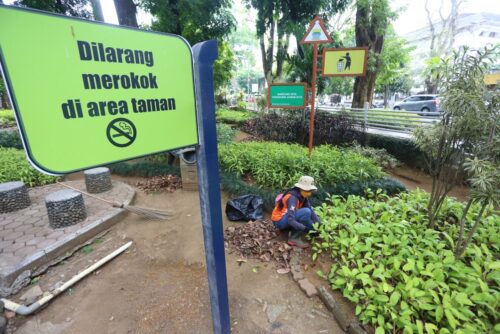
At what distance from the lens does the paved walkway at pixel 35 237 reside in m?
2.58

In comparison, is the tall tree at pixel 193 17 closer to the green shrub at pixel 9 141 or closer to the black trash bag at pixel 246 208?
the black trash bag at pixel 246 208

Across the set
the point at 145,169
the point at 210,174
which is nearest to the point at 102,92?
the point at 210,174

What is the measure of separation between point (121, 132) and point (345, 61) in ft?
16.2

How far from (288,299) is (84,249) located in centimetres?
266

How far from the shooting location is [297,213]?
296cm

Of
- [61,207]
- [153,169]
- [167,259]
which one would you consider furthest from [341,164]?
[61,207]

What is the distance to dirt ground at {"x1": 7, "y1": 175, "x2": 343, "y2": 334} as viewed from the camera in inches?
82.7

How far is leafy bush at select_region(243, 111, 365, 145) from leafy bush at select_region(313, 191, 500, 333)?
4.61m

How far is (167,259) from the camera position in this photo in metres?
2.98

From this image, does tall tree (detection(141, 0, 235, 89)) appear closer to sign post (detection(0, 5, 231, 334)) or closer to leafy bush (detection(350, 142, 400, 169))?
leafy bush (detection(350, 142, 400, 169))

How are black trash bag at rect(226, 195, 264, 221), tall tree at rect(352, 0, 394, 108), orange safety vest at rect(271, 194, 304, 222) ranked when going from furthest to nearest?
1. tall tree at rect(352, 0, 394, 108)
2. black trash bag at rect(226, 195, 264, 221)
3. orange safety vest at rect(271, 194, 304, 222)

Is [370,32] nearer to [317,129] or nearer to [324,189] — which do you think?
[317,129]

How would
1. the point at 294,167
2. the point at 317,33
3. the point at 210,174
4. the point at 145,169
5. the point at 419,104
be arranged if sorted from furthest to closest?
1. the point at 419,104
2. the point at 145,169
3. the point at 294,167
4. the point at 317,33
5. the point at 210,174

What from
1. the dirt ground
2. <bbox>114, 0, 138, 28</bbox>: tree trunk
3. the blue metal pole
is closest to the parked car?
<bbox>114, 0, 138, 28</bbox>: tree trunk
